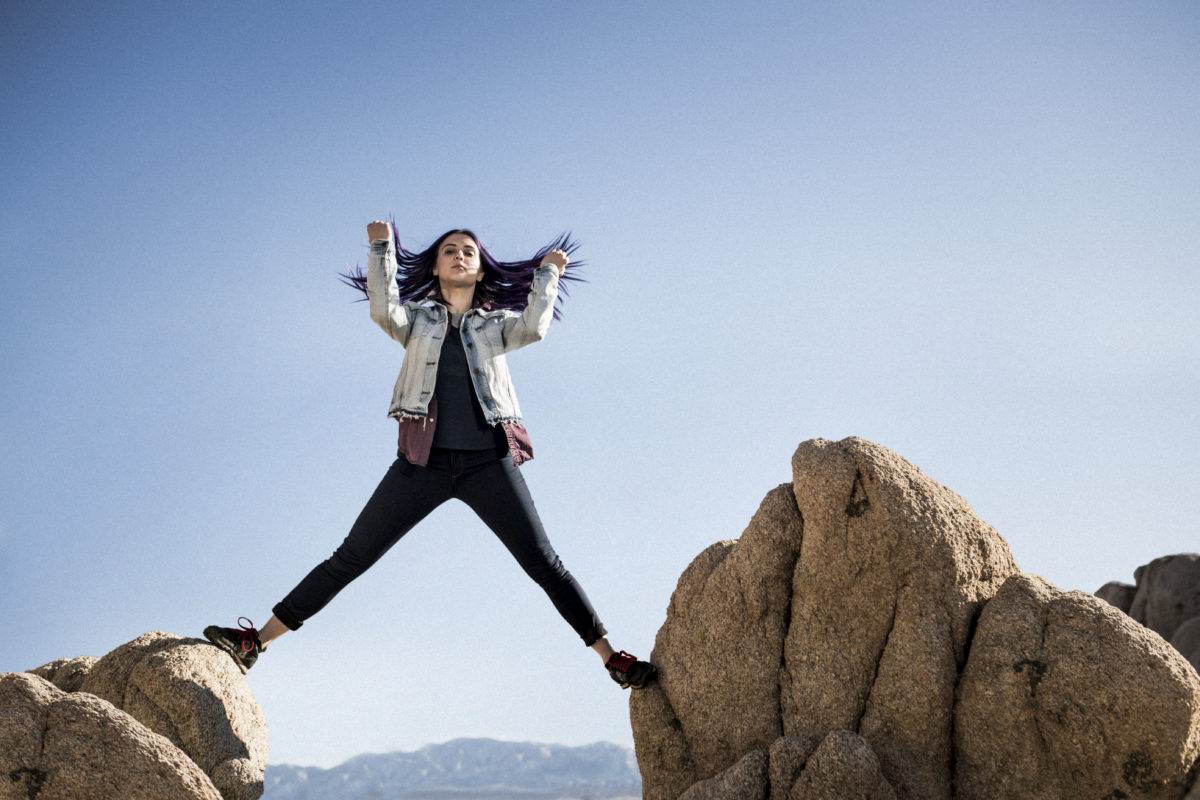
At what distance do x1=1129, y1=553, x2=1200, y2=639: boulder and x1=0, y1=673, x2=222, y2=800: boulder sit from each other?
1370cm

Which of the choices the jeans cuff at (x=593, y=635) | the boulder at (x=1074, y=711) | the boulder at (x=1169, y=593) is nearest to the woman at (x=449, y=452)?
the jeans cuff at (x=593, y=635)

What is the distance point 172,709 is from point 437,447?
237cm

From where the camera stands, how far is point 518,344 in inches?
281

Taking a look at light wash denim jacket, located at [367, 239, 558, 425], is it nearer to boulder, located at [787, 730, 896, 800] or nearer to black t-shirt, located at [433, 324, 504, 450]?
black t-shirt, located at [433, 324, 504, 450]

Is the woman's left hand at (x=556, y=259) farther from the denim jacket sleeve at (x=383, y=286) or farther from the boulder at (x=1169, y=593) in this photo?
the boulder at (x=1169, y=593)

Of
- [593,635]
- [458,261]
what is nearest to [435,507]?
[593,635]

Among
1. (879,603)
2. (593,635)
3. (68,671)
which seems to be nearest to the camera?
(879,603)

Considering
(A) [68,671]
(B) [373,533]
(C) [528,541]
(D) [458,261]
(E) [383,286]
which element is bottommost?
(A) [68,671]

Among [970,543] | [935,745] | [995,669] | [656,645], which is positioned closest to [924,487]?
[970,543]

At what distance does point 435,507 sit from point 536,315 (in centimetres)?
153

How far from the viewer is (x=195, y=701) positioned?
6324 millimetres

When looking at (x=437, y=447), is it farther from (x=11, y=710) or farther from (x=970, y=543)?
(x=970, y=543)

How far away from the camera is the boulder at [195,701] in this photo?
6230 mm

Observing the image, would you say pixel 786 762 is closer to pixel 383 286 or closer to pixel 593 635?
pixel 593 635
